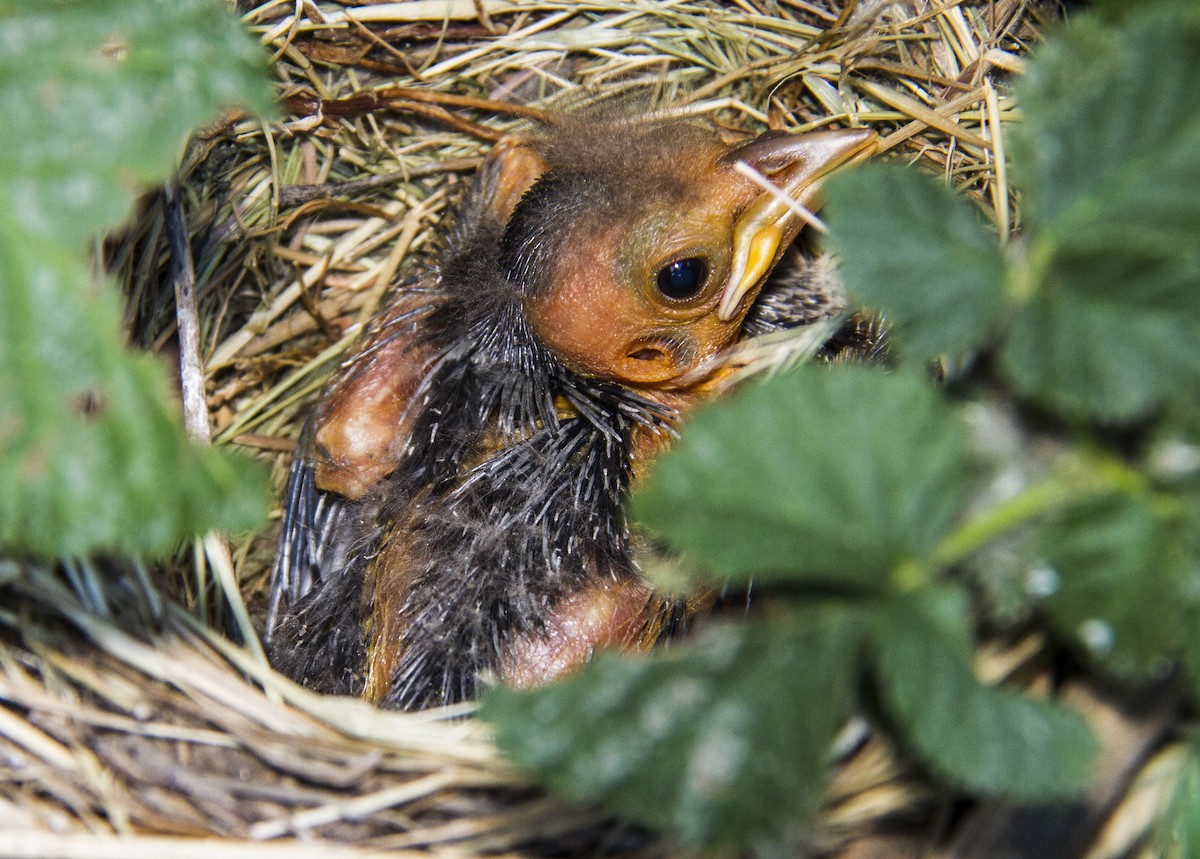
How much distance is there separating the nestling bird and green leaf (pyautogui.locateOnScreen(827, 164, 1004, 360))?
2.54ft

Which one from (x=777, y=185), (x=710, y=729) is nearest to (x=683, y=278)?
(x=777, y=185)

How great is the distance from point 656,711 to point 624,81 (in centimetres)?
151

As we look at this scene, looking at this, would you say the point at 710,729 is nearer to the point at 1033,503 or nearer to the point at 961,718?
the point at 961,718

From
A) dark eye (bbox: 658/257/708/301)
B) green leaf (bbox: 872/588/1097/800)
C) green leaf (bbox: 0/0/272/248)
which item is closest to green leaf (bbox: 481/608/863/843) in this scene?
green leaf (bbox: 872/588/1097/800)

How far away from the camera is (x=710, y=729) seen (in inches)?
26.3

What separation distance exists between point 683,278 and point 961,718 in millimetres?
989

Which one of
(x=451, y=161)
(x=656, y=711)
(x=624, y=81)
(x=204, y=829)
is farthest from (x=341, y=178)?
(x=656, y=711)

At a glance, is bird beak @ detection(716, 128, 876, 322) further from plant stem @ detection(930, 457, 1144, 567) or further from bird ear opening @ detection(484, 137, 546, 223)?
plant stem @ detection(930, 457, 1144, 567)

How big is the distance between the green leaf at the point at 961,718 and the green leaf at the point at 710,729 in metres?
0.03

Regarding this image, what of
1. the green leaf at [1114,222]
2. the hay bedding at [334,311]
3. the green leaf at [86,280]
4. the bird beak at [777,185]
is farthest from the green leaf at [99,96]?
the bird beak at [777,185]

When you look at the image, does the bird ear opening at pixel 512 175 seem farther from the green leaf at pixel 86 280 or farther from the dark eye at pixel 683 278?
the green leaf at pixel 86 280

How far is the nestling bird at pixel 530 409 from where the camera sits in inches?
57.9

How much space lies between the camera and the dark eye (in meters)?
1.54

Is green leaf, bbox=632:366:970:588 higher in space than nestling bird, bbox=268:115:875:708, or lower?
higher
